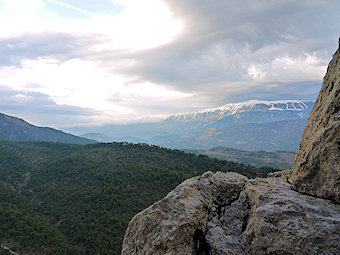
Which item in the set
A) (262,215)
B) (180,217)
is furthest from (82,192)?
(262,215)

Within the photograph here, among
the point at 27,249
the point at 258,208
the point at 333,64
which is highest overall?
the point at 333,64

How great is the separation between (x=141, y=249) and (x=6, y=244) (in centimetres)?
6971

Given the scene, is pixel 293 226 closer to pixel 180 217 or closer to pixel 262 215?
pixel 262 215

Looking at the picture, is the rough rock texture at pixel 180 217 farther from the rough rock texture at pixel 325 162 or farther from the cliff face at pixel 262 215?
the rough rock texture at pixel 325 162

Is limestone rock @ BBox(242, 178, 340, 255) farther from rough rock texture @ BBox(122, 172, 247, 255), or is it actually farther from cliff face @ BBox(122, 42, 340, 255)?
rough rock texture @ BBox(122, 172, 247, 255)

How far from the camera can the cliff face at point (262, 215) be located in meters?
5.96

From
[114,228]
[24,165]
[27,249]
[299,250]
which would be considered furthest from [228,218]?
[24,165]

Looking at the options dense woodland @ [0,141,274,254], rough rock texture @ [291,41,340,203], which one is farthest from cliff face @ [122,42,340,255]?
dense woodland @ [0,141,274,254]

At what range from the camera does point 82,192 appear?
257ft

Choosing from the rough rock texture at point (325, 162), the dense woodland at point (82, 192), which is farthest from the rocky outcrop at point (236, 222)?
the dense woodland at point (82, 192)

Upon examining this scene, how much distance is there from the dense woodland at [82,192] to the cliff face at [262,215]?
1995 inches

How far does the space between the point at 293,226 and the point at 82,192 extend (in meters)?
84.1

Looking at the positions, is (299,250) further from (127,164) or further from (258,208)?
(127,164)

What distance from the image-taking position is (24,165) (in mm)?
113625
